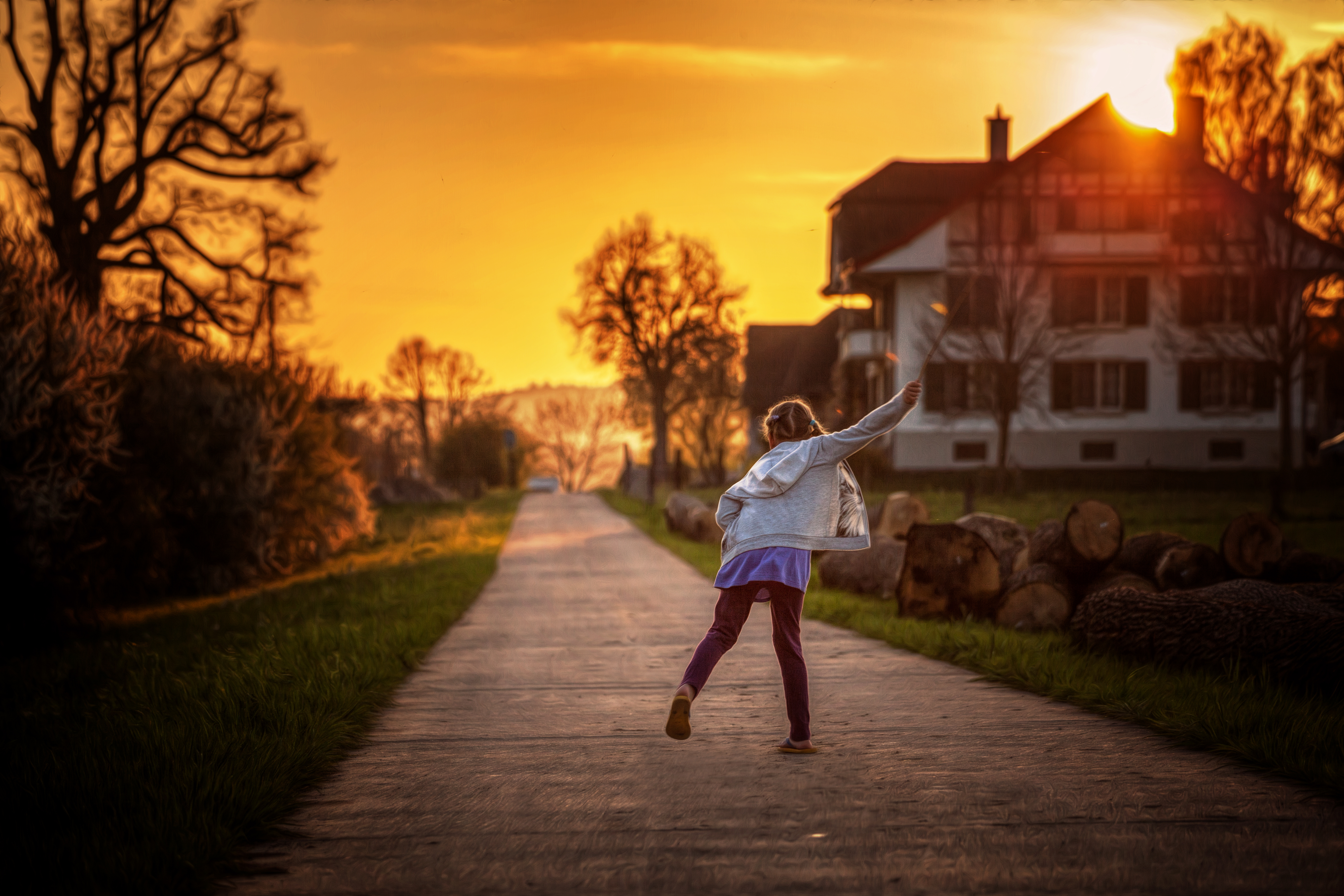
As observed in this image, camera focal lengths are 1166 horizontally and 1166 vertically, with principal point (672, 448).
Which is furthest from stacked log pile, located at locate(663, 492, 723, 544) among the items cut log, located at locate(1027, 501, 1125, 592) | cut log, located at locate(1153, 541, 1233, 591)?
cut log, located at locate(1153, 541, 1233, 591)

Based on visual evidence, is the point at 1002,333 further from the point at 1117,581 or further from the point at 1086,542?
the point at 1117,581

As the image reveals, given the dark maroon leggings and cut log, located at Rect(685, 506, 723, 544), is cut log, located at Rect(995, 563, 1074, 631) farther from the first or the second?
cut log, located at Rect(685, 506, 723, 544)

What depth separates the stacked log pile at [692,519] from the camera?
22.0 meters

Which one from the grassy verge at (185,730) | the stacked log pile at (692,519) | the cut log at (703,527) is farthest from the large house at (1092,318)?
the grassy verge at (185,730)

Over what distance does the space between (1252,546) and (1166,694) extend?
423 cm

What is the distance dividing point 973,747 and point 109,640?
32.1ft

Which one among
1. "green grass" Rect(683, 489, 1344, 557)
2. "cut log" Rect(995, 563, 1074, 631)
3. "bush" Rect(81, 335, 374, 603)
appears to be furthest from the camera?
"green grass" Rect(683, 489, 1344, 557)

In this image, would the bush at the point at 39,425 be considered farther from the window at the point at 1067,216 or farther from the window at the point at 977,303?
the window at the point at 1067,216

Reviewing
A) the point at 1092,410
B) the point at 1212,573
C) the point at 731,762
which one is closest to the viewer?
the point at 731,762

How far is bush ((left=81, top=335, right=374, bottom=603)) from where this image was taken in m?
15.8

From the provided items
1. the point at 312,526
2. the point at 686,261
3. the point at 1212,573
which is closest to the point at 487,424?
the point at 686,261

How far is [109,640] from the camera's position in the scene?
39.3 ft

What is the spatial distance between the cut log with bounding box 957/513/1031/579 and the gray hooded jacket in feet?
18.3

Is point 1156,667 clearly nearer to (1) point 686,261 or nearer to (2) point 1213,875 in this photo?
(2) point 1213,875
